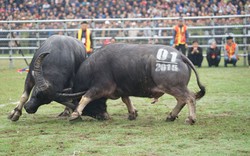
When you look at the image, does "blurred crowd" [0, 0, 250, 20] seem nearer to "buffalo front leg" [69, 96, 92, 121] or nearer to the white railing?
the white railing

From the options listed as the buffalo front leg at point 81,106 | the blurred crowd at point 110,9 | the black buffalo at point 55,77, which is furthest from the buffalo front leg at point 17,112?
the blurred crowd at point 110,9

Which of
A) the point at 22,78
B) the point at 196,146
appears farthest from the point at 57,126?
the point at 22,78

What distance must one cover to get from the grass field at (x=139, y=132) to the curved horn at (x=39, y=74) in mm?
677

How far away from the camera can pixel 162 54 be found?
9.66m

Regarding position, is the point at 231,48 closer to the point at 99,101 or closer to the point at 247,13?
→ the point at 247,13

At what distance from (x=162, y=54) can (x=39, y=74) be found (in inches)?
83.8

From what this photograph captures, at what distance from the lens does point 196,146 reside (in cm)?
753

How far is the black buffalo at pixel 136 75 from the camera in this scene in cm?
952

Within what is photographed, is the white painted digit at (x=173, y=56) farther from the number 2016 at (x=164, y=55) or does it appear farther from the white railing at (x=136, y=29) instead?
the white railing at (x=136, y=29)

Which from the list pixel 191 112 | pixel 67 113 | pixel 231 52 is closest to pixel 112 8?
pixel 231 52

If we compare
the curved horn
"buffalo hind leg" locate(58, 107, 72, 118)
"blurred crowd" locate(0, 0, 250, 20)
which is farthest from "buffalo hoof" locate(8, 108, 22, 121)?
"blurred crowd" locate(0, 0, 250, 20)

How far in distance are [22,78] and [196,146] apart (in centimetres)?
1189

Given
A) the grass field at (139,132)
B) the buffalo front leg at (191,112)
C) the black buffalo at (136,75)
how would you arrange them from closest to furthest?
the grass field at (139,132), the buffalo front leg at (191,112), the black buffalo at (136,75)

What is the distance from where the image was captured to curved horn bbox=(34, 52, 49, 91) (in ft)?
31.5
